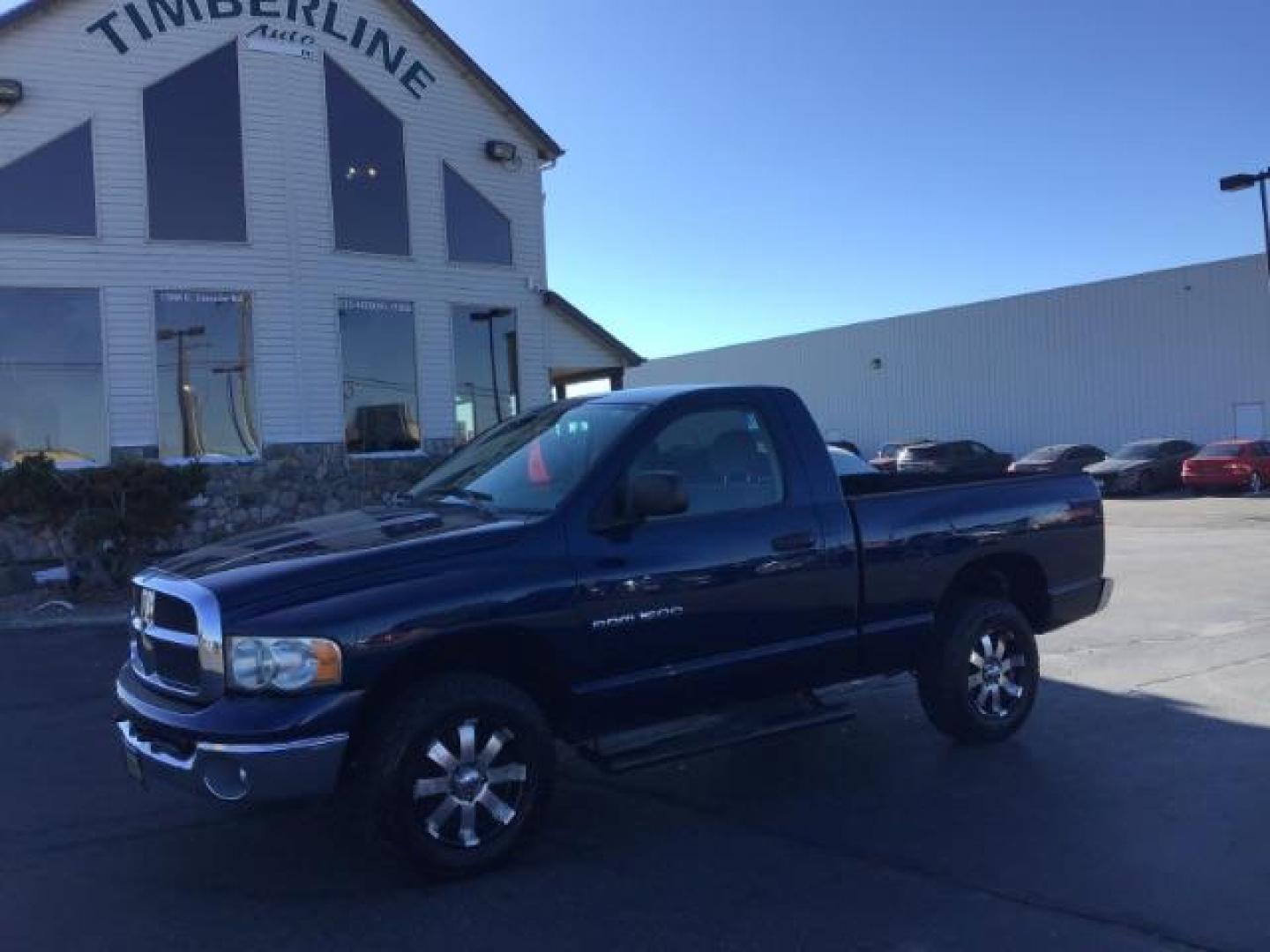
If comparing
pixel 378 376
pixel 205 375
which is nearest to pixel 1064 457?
pixel 378 376

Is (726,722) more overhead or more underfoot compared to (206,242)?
more underfoot

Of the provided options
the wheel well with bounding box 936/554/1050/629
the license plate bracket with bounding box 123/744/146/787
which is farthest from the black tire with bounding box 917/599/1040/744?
the license plate bracket with bounding box 123/744/146/787

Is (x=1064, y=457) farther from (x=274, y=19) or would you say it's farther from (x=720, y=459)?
(x=720, y=459)

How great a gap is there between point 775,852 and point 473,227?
14.8 meters

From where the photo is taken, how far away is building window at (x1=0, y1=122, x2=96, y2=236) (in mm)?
15000

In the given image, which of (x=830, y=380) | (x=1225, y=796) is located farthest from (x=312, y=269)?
(x=830, y=380)

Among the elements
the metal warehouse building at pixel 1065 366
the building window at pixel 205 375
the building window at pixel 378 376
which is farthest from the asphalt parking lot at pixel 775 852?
the metal warehouse building at pixel 1065 366

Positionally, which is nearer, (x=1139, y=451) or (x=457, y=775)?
(x=457, y=775)

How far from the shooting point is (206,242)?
52.7 ft

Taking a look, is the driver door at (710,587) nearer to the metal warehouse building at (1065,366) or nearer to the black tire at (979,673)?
the black tire at (979,673)

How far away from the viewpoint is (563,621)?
194 inches

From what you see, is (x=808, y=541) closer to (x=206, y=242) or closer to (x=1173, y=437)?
(x=206, y=242)

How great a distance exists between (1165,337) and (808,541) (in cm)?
3509

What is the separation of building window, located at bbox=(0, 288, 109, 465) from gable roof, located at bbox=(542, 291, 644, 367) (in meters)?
6.72
